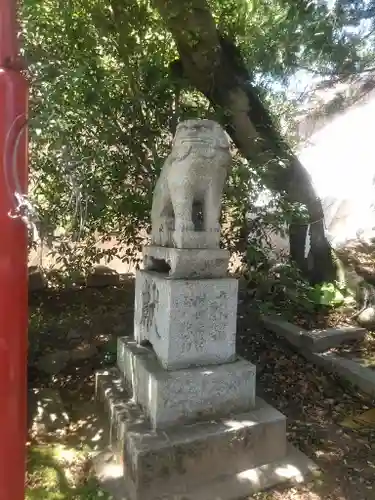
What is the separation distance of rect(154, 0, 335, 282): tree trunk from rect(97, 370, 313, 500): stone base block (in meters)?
2.52

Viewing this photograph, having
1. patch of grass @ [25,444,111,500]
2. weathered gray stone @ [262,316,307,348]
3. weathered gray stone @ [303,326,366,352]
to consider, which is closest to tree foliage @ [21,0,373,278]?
weathered gray stone @ [262,316,307,348]

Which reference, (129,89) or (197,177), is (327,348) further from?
(129,89)

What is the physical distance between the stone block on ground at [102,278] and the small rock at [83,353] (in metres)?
1.71

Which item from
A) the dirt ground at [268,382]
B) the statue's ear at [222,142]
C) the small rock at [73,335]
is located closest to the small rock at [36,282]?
the dirt ground at [268,382]

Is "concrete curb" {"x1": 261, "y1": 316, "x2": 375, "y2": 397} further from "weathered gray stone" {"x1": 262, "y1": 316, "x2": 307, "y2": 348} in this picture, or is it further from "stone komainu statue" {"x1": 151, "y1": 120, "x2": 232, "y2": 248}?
"stone komainu statue" {"x1": 151, "y1": 120, "x2": 232, "y2": 248}

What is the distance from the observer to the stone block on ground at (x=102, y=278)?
6410 millimetres

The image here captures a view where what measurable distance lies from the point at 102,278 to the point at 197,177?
4021 mm

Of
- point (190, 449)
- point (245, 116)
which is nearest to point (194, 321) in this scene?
point (190, 449)

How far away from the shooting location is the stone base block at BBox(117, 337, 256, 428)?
2772mm

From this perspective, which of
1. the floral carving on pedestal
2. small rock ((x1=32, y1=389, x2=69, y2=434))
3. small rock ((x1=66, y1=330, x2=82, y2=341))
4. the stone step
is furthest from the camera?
small rock ((x1=66, y1=330, x2=82, y2=341))

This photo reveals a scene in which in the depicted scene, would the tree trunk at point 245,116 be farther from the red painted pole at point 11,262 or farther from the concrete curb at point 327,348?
the red painted pole at point 11,262

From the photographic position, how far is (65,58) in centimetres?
409

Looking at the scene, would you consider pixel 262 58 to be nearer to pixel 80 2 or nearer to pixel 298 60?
pixel 298 60

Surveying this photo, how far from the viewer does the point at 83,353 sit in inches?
184
